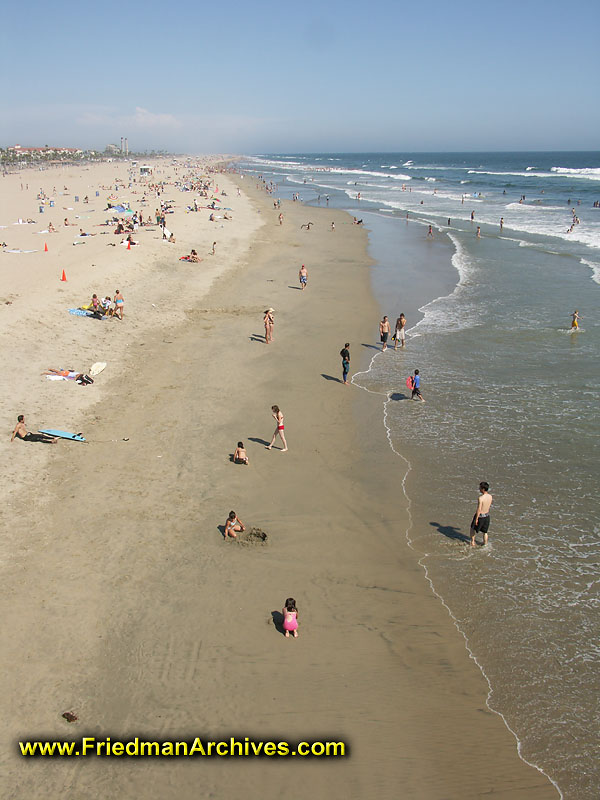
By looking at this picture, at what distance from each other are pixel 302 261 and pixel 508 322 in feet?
51.6

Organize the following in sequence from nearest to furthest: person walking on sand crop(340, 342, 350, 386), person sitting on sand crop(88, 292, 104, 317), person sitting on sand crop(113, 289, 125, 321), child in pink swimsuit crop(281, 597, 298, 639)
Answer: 1. child in pink swimsuit crop(281, 597, 298, 639)
2. person walking on sand crop(340, 342, 350, 386)
3. person sitting on sand crop(88, 292, 104, 317)
4. person sitting on sand crop(113, 289, 125, 321)

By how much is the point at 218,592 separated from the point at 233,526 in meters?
1.41

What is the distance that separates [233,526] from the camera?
9844 millimetres

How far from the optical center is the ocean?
7285mm

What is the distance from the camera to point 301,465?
12461 mm

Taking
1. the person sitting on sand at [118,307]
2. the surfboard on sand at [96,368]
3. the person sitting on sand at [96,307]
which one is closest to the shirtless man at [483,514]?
the surfboard on sand at [96,368]

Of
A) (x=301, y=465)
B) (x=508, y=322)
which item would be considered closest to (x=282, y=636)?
(x=301, y=465)

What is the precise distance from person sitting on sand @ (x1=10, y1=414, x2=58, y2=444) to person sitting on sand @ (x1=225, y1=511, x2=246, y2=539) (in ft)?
17.6

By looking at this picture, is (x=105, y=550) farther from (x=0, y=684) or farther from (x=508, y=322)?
(x=508, y=322)

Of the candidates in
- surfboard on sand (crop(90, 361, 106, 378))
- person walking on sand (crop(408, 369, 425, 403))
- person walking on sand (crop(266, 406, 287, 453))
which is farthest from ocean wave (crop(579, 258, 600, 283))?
surfboard on sand (crop(90, 361, 106, 378))

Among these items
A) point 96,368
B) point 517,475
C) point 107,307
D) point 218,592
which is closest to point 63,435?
point 96,368

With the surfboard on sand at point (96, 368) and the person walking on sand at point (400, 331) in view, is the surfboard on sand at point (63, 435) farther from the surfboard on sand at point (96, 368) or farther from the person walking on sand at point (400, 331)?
the person walking on sand at point (400, 331)

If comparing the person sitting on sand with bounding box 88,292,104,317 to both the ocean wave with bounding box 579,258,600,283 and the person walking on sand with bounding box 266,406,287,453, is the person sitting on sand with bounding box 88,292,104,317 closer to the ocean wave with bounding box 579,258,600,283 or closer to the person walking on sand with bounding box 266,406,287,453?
the person walking on sand with bounding box 266,406,287,453

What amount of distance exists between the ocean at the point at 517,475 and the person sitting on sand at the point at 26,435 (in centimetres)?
831
